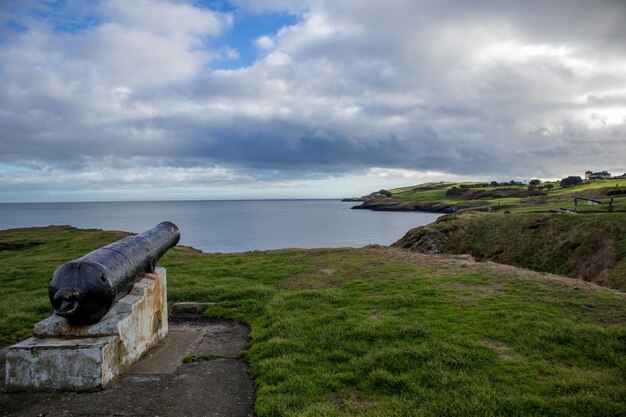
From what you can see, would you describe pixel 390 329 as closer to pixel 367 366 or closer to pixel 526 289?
pixel 367 366

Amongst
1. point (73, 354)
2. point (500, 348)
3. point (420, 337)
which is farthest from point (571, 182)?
point (73, 354)

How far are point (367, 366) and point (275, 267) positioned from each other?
35.9 feet

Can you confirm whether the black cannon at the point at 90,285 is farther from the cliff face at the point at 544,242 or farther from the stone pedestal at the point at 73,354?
the cliff face at the point at 544,242

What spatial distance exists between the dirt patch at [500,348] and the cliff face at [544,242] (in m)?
12.0

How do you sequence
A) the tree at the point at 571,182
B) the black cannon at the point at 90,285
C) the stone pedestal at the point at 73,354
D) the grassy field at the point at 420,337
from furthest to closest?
the tree at the point at 571,182 → the black cannon at the point at 90,285 → the stone pedestal at the point at 73,354 → the grassy field at the point at 420,337

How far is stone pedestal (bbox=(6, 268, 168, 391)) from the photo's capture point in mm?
6016

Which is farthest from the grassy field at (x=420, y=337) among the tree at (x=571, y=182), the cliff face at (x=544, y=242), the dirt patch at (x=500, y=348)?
the tree at (x=571, y=182)

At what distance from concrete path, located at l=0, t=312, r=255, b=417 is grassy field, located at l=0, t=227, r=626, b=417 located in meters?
0.41

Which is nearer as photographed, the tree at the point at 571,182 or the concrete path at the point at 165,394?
the concrete path at the point at 165,394

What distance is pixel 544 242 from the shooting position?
947 inches

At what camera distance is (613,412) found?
16.8 feet

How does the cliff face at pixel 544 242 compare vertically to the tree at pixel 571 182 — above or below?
below

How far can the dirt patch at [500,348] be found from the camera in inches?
271

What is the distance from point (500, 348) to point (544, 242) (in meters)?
19.6
